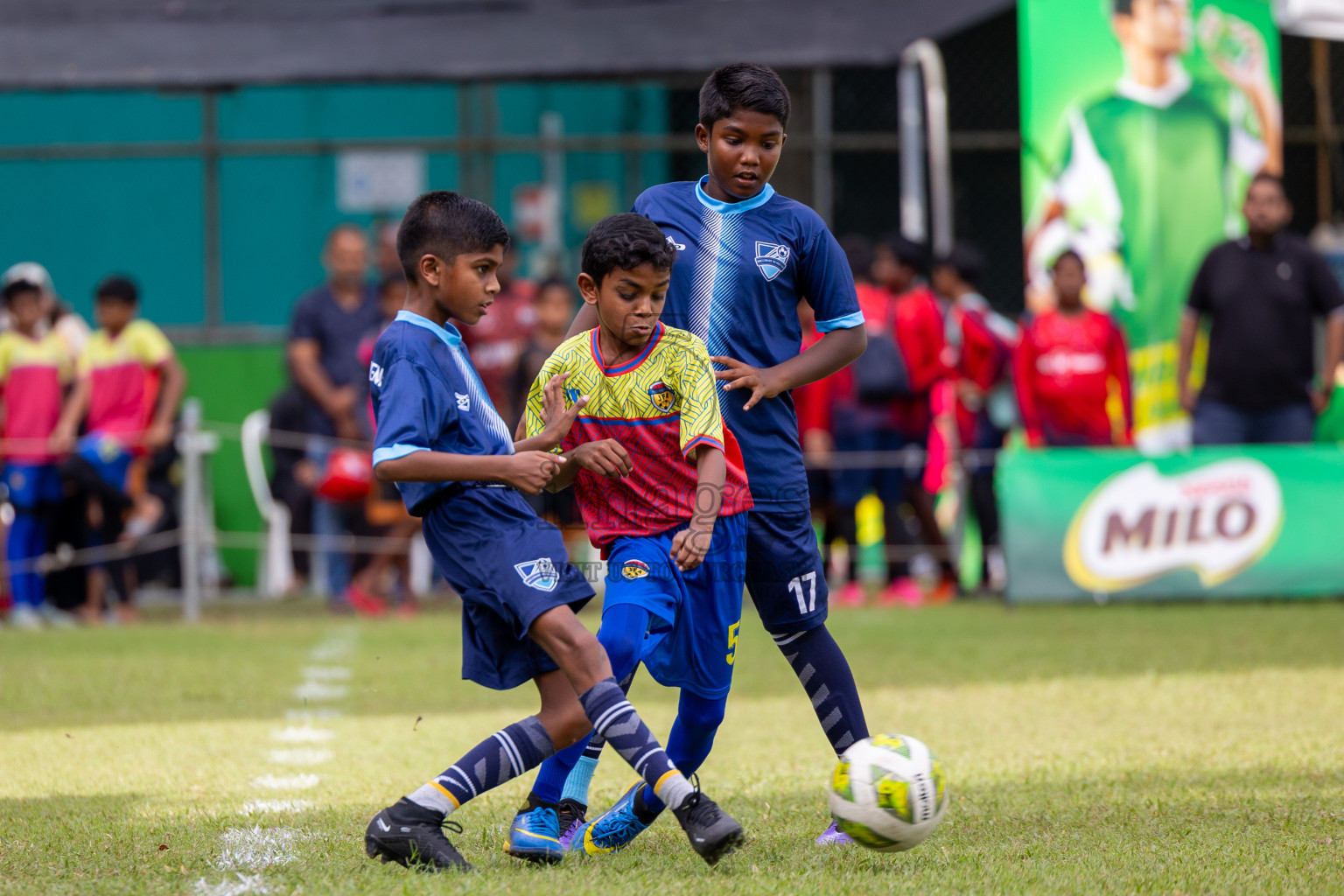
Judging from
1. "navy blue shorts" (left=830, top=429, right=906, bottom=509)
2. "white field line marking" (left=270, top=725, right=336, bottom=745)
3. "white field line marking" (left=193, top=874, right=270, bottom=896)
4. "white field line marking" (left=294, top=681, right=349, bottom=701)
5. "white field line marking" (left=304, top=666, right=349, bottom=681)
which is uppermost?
"navy blue shorts" (left=830, top=429, right=906, bottom=509)

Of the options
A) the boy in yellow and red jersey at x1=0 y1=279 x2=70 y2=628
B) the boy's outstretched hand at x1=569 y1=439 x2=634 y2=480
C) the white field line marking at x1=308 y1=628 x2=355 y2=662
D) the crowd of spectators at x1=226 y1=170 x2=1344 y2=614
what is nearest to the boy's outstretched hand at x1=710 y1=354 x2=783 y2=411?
the boy's outstretched hand at x1=569 y1=439 x2=634 y2=480

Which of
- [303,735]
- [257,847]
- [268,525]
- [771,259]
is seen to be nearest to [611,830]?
[257,847]

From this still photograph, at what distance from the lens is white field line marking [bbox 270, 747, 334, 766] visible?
5734 mm

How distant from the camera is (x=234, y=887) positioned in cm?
375

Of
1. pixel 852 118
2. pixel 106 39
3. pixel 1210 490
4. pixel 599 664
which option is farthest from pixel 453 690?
pixel 852 118

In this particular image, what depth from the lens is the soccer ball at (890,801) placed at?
3.97 meters

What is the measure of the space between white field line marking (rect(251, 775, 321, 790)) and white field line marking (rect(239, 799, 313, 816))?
0.23 m

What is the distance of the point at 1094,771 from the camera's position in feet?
17.5

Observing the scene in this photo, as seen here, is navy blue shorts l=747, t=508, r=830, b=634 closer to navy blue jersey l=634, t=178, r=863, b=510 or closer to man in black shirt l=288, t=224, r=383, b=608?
navy blue jersey l=634, t=178, r=863, b=510

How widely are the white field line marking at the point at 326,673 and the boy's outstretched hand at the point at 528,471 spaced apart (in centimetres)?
448

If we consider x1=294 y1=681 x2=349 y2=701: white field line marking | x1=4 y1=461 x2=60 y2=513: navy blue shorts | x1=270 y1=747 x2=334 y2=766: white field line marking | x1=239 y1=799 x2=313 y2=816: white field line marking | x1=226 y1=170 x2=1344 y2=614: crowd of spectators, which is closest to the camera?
x1=239 y1=799 x2=313 y2=816: white field line marking

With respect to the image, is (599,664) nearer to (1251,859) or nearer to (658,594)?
(658,594)

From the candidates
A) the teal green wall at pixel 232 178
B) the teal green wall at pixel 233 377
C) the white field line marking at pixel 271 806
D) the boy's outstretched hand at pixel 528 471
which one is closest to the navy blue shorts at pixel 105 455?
the teal green wall at pixel 233 377

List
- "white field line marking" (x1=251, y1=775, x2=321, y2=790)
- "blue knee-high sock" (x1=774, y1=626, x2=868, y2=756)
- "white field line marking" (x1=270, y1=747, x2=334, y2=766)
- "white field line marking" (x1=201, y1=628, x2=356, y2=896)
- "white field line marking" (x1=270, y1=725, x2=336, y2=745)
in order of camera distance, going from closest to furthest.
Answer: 1. "white field line marking" (x1=201, y1=628, x2=356, y2=896)
2. "blue knee-high sock" (x1=774, y1=626, x2=868, y2=756)
3. "white field line marking" (x1=251, y1=775, x2=321, y2=790)
4. "white field line marking" (x1=270, y1=747, x2=334, y2=766)
5. "white field line marking" (x1=270, y1=725, x2=336, y2=745)
